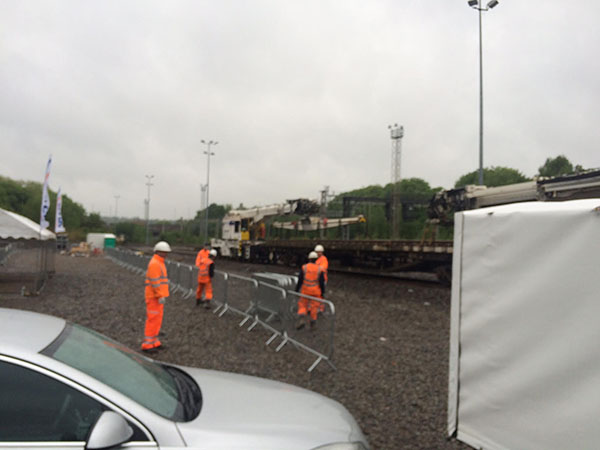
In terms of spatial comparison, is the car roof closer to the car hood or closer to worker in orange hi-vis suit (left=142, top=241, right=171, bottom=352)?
the car hood

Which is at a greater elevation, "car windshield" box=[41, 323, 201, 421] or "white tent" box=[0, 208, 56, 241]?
"white tent" box=[0, 208, 56, 241]

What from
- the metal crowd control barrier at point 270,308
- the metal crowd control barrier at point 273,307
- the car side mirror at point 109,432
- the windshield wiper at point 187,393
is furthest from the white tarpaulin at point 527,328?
the metal crowd control barrier at point 270,308

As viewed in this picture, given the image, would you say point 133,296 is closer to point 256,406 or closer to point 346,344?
point 346,344

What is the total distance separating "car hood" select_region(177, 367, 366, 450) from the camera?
2158mm

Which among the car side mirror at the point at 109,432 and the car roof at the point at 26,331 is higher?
the car roof at the point at 26,331

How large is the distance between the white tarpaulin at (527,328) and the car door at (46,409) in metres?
2.13

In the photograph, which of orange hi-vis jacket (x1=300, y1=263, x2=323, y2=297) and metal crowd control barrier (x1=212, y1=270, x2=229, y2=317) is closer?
orange hi-vis jacket (x1=300, y1=263, x2=323, y2=297)

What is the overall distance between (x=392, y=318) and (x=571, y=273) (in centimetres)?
745

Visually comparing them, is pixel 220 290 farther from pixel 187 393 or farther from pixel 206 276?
pixel 187 393

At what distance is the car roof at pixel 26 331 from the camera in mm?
2146

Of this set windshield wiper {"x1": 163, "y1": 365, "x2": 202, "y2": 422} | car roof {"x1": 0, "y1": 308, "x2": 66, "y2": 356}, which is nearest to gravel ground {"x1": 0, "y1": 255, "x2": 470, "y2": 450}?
windshield wiper {"x1": 163, "y1": 365, "x2": 202, "y2": 422}

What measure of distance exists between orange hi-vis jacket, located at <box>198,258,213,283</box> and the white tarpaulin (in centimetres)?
775

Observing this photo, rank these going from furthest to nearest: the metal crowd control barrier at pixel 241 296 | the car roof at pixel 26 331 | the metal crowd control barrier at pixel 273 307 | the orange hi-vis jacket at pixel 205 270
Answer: the orange hi-vis jacket at pixel 205 270
the metal crowd control barrier at pixel 241 296
the metal crowd control barrier at pixel 273 307
the car roof at pixel 26 331

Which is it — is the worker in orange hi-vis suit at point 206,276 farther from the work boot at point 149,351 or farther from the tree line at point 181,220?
the tree line at point 181,220
